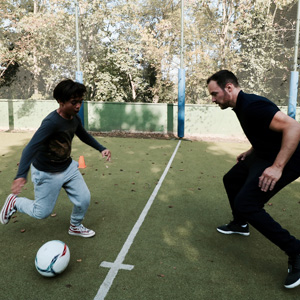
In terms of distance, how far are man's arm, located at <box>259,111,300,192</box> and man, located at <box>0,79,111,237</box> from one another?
2.23 meters

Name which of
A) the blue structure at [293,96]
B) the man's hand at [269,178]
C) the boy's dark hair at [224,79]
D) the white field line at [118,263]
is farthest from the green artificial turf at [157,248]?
the blue structure at [293,96]

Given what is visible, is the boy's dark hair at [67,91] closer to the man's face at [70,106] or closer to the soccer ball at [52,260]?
the man's face at [70,106]

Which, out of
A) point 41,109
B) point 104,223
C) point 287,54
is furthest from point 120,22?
point 104,223

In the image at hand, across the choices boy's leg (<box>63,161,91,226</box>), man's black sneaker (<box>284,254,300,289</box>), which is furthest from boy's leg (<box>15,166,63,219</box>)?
man's black sneaker (<box>284,254,300,289</box>)

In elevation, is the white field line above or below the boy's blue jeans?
below

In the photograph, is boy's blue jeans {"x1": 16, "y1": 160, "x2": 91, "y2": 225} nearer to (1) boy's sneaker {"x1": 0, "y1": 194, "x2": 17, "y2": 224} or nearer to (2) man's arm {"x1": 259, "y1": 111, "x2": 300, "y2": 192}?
(1) boy's sneaker {"x1": 0, "y1": 194, "x2": 17, "y2": 224}

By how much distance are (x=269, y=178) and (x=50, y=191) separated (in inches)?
103

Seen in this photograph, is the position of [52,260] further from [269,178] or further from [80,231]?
[269,178]

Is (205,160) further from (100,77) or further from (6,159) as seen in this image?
(100,77)

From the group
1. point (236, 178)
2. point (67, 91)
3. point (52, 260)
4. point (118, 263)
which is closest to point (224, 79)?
point (236, 178)

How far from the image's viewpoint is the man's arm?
2924 millimetres

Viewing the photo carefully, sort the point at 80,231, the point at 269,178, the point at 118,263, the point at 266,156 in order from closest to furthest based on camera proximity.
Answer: the point at 269,178 < the point at 266,156 < the point at 118,263 < the point at 80,231

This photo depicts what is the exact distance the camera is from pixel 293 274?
321 centimetres

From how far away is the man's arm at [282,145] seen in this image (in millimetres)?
2924
